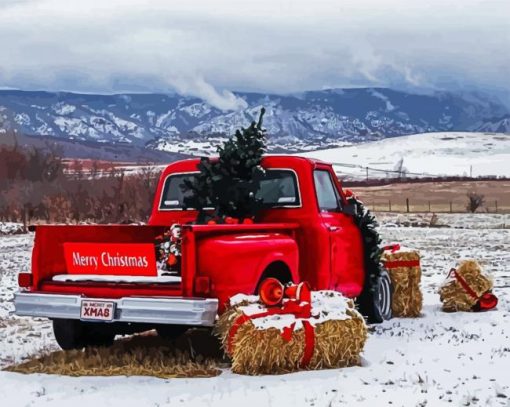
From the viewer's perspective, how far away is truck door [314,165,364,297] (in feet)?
37.2

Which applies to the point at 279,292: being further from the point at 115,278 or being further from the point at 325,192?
the point at 325,192

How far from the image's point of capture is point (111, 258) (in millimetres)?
9617

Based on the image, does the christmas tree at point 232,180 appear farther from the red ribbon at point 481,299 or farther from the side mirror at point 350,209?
the red ribbon at point 481,299

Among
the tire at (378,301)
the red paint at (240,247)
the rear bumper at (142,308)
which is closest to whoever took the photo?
the rear bumper at (142,308)

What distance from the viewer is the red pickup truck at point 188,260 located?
29.4ft

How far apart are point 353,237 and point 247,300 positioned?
329 centimetres

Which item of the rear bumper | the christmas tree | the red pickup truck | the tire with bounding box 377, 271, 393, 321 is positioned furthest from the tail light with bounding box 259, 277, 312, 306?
the tire with bounding box 377, 271, 393, 321

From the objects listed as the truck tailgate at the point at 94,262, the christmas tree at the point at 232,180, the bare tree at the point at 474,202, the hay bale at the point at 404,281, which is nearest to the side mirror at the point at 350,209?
the christmas tree at the point at 232,180

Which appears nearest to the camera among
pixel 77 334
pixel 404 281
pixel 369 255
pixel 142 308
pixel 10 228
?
pixel 142 308

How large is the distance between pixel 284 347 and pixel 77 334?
269 centimetres

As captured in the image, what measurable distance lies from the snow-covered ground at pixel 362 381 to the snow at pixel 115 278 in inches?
37.8

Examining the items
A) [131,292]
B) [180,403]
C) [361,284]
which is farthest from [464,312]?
[180,403]

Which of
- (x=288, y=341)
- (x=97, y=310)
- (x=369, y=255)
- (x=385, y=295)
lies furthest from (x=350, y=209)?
(x=97, y=310)

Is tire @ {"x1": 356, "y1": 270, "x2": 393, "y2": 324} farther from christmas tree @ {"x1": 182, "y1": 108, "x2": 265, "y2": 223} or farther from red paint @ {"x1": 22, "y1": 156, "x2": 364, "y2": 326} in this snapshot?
christmas tree @ {"x1": 182, "y1": 108, "x2": 265, "y2": 223}
